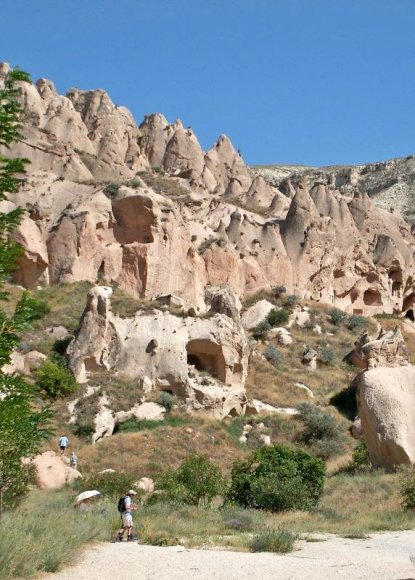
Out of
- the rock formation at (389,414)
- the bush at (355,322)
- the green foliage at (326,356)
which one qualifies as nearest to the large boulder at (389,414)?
the rock formation at (389,414)

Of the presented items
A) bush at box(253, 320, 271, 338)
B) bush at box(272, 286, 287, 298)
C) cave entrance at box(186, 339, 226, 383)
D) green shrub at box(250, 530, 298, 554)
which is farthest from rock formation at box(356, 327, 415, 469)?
bush at box(272, 286, 287, 298)

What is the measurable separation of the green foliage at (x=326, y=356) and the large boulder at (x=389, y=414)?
59.7 feet

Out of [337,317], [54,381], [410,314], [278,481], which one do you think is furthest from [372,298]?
[278,481]

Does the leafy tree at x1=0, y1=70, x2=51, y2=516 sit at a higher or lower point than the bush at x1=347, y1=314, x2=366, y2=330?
lower

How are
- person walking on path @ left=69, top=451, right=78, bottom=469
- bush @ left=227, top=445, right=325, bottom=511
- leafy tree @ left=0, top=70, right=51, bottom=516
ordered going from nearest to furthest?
1. leafy tree @ left=0, top=70, right=51, bottom=516
2. bush @ left=227, top=445, right=325, bottom=511
3. person walking on path @ left=69, top=451, right=78, bottom=469

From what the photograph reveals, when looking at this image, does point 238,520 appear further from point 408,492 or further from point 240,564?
point 240,564

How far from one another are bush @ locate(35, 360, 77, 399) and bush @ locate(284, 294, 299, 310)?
57.6ft

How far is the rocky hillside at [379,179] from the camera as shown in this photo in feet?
303

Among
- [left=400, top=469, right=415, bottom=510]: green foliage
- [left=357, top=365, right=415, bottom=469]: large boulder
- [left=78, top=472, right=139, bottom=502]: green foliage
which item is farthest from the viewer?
[left=78, top=472, right=139, bottom=502]: green foliage

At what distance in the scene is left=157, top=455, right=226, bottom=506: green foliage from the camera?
58.0 ft

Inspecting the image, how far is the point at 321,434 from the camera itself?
27969mm

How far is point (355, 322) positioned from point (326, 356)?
7.02 meters

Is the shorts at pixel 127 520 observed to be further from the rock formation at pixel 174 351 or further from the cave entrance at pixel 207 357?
the cave entrance at pixel 207 357

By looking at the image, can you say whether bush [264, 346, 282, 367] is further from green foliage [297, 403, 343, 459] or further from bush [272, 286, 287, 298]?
bush [272, 286, 287, 298]
